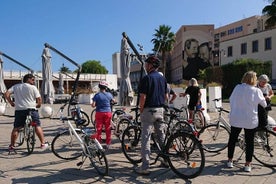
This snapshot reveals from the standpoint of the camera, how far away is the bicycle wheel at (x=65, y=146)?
236 inches

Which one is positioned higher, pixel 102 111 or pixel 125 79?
pixel 125 79

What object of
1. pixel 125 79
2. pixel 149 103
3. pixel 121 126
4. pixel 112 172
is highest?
pixel 125 79

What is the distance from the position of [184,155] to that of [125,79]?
1009cm

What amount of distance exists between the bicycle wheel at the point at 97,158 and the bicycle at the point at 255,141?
2.37 meters

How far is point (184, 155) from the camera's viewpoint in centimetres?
493

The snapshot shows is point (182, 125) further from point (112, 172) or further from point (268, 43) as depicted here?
point (268, 43)

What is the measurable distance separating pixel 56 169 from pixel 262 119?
4056 millimetres

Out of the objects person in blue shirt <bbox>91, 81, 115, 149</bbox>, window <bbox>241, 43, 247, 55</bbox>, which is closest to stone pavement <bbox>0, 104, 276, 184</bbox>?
person in blue shirt <bbox>91, 81, 115, 149</bbox>

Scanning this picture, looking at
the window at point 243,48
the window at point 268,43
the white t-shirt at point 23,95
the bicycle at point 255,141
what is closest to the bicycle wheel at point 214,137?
the bicycle at point 255,141

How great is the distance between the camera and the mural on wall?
7519 cm

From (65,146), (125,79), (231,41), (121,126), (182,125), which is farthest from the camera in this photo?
(231,41)

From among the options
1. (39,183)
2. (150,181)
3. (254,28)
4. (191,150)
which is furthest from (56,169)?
(254,28)

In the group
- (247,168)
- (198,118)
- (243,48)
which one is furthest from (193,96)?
(243,48)

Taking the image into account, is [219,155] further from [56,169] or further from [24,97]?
[24,97]
